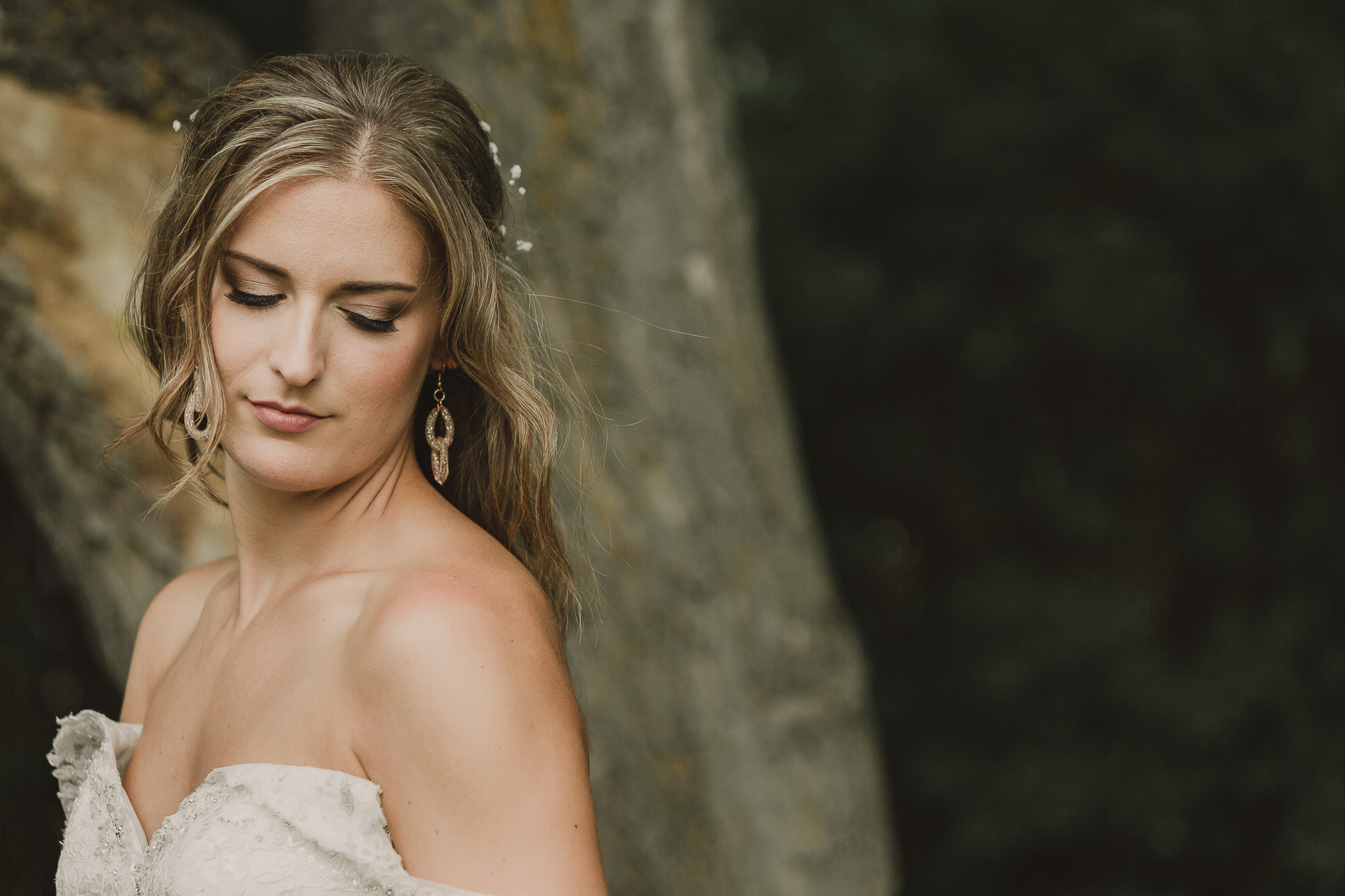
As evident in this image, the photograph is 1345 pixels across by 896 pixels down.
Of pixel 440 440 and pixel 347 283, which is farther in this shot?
pixel 440 440

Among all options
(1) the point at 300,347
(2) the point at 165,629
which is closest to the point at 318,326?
(1) the point at 300,347

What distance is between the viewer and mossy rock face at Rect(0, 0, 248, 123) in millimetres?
2904

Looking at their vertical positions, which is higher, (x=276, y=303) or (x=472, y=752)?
(x=276, y=303)

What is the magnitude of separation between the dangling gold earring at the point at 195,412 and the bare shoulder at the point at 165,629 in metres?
0.41

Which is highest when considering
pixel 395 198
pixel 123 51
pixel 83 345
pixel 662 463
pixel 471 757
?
pixel 123 51

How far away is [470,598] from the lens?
141 centimetres

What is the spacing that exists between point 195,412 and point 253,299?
19 centimetres

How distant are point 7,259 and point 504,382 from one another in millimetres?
1851

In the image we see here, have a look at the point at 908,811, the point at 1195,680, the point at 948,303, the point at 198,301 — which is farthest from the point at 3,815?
the point at 1195,680

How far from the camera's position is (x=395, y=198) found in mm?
1472

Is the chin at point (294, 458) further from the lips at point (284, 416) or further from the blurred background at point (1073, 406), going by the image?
the blurred background at point (1073, 406)

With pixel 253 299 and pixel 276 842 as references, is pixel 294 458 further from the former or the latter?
pixel 276 842

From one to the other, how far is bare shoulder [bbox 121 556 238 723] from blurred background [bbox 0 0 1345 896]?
2476 mm

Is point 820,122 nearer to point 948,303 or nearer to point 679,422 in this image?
point 948,303
